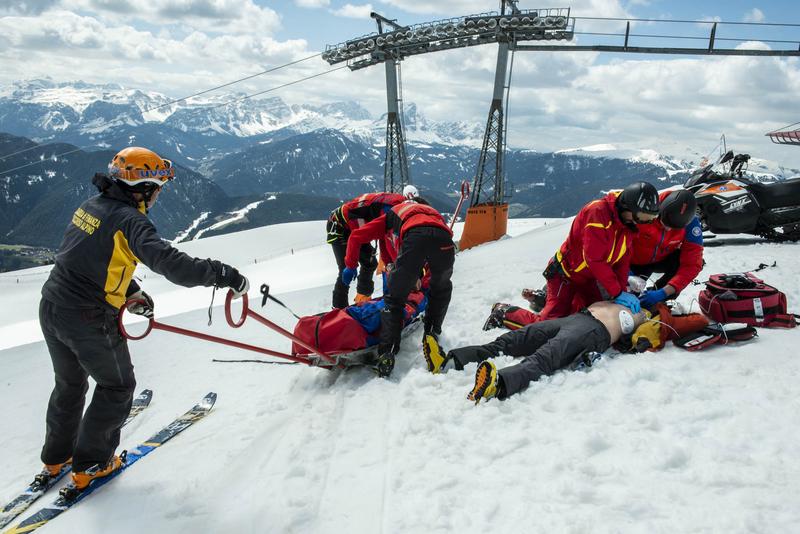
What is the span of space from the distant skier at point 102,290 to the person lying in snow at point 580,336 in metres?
2.23

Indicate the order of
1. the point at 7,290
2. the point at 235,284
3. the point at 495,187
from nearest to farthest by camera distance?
the point at 235,284 → the point at 495,187 → the point at 7,290

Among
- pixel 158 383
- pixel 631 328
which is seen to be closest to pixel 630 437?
pixel 631 328

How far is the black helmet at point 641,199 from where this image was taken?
15.0 ft

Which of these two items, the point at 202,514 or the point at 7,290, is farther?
the point at 7,290

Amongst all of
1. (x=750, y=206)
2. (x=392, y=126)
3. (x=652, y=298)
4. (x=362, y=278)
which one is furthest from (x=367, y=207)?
(x=392, y=126)

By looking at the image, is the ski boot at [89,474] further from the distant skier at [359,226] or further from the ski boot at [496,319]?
the ski boot at [496,319]

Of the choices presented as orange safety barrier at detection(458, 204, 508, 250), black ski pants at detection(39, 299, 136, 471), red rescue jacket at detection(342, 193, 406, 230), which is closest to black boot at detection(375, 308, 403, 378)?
red rescue jacket at detection(342, 193, 406, 230)

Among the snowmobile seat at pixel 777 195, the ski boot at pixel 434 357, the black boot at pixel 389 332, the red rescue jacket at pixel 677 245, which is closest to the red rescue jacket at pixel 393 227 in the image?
the black boot at pixel 389 332

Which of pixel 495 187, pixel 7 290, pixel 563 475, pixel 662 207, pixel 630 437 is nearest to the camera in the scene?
pixel 563 475

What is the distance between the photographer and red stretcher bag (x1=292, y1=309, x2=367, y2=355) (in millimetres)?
4789

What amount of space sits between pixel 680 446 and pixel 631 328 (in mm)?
1893

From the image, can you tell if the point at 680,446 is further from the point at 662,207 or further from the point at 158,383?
the point at 158,383

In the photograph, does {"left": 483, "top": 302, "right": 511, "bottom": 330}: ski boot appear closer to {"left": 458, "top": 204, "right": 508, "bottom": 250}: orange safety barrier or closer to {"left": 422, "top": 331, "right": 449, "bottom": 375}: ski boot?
{"left": 422, "top": 331, "right": 449, "bottom": 375}: ski boot

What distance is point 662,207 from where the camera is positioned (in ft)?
16.7
